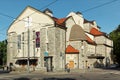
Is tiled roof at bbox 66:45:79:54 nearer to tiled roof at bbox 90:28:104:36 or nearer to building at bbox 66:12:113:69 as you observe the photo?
building at bbox 66:12:113:69

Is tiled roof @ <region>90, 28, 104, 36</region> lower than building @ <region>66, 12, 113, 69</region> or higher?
higher

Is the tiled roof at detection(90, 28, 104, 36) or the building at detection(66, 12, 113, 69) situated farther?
the tiled roof at detection(90, 28, 104, 36)

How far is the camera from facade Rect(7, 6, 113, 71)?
59.2 m

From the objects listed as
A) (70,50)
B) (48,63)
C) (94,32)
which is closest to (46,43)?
(48,63)

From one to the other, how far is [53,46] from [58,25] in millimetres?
5121

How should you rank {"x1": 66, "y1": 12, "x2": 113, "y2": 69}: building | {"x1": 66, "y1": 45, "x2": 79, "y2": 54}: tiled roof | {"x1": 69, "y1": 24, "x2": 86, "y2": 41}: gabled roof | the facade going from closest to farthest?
the facade
{"x1": 66, "y1": 45, "x2": 79, "y2": 54}: tiled roof
{"x1": 66, "y1": 12, "x2": 113, "y2": 69}: building
{"x1": 69, "y1": 24, "x2": 86, "y2": 41}: gabled roof

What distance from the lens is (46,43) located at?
5944 centimetres

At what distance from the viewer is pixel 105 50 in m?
81.6

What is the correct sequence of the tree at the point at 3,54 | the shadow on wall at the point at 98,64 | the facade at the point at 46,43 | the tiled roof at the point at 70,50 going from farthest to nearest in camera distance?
the tree at the point at 3,54, the shadow on wall at the point at 98,64, the tiled roof at the point at 70,50, the facade at the point at 46,43

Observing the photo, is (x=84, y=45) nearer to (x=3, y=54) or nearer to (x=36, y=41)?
(x=36, y=41)

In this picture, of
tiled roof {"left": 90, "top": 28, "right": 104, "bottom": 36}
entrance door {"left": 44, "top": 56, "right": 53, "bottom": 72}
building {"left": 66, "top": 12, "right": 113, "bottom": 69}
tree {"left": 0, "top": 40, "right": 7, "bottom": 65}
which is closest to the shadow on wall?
building {"left": 66, "top": 12, "right": 113, "bottom": 69}

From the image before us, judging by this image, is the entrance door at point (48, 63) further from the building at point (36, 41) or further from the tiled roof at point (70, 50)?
the tiled roof at point (70, 50)

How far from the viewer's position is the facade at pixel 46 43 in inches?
2329

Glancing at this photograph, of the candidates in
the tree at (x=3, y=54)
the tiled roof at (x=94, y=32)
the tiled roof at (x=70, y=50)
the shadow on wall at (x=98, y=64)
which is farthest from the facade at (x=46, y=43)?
the tree at (x=3, y=54)
